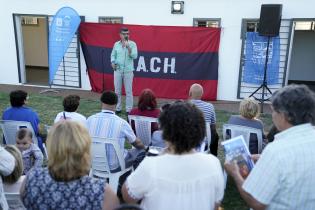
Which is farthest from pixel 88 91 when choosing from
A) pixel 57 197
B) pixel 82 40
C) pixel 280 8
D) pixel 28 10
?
pixel 57 197

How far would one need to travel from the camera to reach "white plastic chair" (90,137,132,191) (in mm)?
3201

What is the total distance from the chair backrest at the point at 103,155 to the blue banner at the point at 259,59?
533cm

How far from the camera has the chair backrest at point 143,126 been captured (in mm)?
3670

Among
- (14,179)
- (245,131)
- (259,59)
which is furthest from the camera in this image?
(259,59)

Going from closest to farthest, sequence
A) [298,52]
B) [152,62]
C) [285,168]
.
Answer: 1. [285,168]
2. [152,62]
3. [298,52]

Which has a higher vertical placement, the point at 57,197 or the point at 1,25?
the point at 1,25

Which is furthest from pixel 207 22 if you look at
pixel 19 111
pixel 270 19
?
pixel 19 111

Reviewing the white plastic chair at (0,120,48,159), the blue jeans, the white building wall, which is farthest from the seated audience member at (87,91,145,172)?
the white building wall

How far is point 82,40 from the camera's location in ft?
28.9

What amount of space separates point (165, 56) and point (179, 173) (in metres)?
6.74

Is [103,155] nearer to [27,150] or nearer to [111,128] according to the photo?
[111,128]

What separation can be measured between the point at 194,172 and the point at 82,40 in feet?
25.3

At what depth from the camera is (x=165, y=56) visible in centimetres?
822

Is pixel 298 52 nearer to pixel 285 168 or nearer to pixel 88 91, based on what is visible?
pixel 88 91
